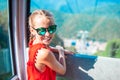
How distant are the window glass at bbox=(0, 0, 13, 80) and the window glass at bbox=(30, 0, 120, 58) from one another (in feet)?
1.28

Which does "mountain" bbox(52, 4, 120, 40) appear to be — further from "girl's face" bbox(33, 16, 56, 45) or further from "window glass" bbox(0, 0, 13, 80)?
"window glass" bbox(0, 0, 13, 80)

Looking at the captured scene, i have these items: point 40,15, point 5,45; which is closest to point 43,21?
point 40,15

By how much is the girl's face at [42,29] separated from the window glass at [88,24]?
0.54ft

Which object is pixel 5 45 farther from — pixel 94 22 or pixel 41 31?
pixel 94 22

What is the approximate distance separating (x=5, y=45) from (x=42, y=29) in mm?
645

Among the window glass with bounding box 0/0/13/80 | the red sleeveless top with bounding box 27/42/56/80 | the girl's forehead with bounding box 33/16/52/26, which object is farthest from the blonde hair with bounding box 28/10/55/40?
the window glass with bounding box 0/0/13/80

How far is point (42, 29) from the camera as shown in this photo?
98.7 inches

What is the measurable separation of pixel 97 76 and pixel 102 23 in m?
0.53

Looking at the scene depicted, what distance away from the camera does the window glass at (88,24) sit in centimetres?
247

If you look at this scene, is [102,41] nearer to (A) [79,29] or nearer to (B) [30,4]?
(A) [79,29]

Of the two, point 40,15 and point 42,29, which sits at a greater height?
point 40,15

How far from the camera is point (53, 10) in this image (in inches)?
105

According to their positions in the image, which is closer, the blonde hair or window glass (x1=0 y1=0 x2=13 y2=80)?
the blonde hair

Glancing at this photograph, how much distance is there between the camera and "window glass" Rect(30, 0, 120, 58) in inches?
97.3
